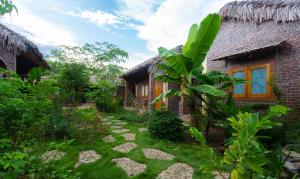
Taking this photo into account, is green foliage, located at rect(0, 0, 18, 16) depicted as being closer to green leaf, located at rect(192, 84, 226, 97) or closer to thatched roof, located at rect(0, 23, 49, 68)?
green leaf, located at rect(192, 84, 226, 97)

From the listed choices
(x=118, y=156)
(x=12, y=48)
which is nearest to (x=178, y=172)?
(x=118, y=156)

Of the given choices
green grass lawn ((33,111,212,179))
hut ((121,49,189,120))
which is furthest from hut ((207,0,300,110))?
green grass lawn ((33,111,212,179))

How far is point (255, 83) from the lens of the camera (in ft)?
23.2

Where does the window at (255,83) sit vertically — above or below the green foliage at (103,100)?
above

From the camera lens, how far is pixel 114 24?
12719 mm

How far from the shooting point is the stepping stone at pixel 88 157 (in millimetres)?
4797

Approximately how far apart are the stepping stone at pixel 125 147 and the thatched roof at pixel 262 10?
5153 millimetres

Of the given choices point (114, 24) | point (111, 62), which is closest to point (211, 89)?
point (114, 24)

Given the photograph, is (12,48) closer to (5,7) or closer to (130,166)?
(130,166)

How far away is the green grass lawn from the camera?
13.8 ft

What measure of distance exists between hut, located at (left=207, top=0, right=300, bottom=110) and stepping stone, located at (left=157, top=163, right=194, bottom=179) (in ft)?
9.96

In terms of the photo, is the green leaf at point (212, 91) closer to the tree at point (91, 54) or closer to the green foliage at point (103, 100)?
the green foliage at point (103, 100)

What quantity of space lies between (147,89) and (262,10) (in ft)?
30.2

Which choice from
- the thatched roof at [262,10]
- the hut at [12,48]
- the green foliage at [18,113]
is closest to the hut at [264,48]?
the thatched roof at [262,10]
